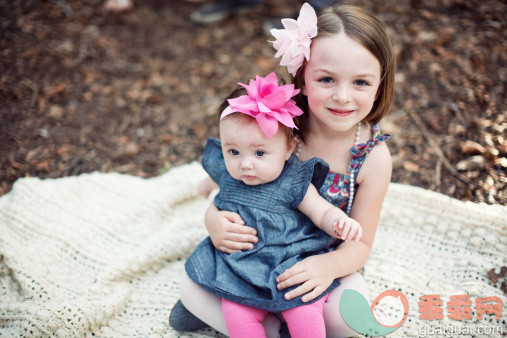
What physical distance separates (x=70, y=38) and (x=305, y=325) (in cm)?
311

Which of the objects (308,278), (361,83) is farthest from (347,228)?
(361,83)

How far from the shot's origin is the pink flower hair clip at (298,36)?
151 centimetres

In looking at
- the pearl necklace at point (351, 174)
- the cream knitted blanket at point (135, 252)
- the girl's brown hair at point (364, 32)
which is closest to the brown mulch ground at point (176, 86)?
the cream knitted blanket at point (135, 252)

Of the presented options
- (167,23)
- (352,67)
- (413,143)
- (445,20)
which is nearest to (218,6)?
(167,23)

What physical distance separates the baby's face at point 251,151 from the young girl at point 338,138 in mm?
206

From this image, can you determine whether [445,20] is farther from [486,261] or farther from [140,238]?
[140,238]

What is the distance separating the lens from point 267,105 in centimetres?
150

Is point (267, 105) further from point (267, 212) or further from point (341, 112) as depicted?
point (267, 212)

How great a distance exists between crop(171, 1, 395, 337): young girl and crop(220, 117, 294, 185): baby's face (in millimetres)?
206

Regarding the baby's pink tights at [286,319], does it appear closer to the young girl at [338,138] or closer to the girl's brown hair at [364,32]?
the young girl at [338,138]

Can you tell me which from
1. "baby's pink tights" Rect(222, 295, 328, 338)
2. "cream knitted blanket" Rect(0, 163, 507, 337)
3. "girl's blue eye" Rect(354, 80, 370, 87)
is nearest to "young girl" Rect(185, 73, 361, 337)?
"baby's pink tights" Rect(222, 295, 328, 338)

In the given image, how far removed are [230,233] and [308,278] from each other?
357 mm

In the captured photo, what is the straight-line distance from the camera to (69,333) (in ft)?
5.93

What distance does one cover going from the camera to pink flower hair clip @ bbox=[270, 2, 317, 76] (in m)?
1.51
